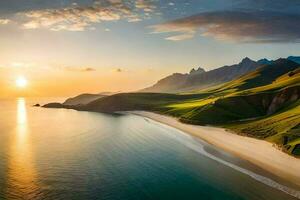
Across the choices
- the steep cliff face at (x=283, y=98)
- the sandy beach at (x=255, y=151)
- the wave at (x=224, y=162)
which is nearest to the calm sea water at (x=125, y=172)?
the wave at (x=224, y=162)

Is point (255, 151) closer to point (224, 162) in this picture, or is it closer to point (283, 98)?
point (224, 162)

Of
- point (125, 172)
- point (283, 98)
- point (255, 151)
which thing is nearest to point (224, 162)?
point (255, 151)

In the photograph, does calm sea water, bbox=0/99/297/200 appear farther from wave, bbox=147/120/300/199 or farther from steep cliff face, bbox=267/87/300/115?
steep cliff face, bbox=267/87/300/115

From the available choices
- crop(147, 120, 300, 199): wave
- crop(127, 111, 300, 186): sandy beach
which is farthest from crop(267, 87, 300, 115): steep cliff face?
crop(147, 120, 300, 199): wave

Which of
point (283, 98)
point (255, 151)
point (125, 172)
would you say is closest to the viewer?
point (125, 172)

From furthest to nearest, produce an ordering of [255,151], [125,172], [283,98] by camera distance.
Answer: [283,98] < [255,151] < [125,172]

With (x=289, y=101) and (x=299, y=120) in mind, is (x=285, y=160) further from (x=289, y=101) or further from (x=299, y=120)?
(x=289, y=101)

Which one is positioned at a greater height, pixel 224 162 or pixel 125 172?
pixel 125 172
